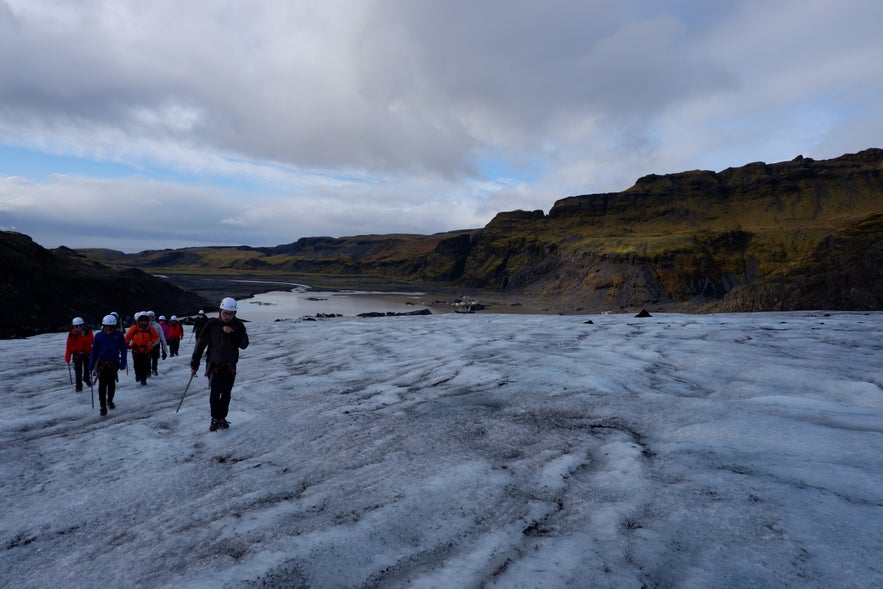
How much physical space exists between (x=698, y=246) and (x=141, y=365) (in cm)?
6740

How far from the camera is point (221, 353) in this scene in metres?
7.37

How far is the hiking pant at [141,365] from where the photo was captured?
11180 mm

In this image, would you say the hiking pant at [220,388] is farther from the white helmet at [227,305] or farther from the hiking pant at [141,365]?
the hiking pant at [141,365]

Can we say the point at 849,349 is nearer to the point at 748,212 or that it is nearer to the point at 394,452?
the point at 394,452

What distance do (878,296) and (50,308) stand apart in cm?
5422

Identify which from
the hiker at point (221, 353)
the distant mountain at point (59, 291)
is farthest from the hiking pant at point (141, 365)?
the distant mountain at point (59, 291)

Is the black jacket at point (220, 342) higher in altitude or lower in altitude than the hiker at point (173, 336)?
higher

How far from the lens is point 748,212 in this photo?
8825 cm

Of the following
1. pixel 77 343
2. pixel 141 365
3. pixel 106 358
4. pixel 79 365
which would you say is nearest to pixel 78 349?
pixel 77 343

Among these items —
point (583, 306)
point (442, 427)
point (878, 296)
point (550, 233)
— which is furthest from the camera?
point (550, 233)

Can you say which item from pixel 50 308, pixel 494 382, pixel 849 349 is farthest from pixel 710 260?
pixel 50 308

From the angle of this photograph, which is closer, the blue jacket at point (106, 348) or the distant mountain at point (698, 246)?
the blue jacket at point (106, 348)

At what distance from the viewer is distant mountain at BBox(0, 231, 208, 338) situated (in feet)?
101

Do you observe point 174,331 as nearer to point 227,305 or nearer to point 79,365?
point 79,365
